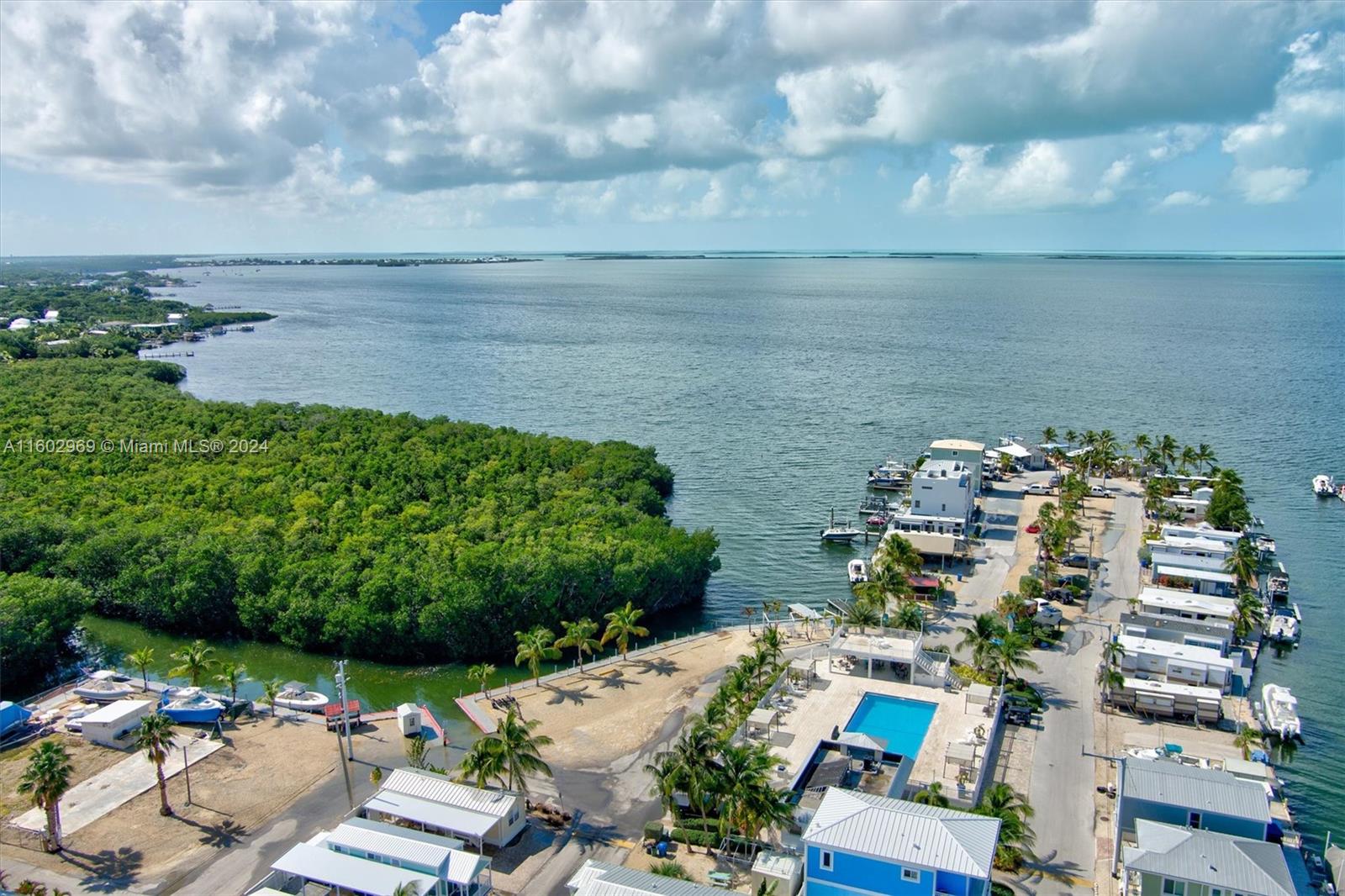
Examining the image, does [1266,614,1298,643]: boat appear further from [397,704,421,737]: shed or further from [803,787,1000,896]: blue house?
[397,704,421,737]: shed

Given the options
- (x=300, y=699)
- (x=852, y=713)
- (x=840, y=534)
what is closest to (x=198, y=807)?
(x=300, y=699)

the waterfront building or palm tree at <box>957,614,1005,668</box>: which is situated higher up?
the waterfront building

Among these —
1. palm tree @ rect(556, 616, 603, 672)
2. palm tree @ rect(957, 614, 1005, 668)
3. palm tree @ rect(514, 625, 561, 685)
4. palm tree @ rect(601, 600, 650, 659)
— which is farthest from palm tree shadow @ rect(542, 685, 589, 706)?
palm tree @ rect(957, 614, 1005, 668)

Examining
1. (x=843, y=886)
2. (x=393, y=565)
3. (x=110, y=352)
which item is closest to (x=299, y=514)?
(x=393, y=565)

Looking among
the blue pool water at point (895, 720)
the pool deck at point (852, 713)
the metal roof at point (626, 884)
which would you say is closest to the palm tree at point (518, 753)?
the metal roof at point (626, 884)

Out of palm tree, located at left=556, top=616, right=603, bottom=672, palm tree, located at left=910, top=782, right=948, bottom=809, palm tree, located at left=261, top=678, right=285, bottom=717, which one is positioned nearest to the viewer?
palm tree, located at left=910, top=782, right=948, bottom=809

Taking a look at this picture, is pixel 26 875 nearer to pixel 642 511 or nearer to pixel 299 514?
pixel 299 514

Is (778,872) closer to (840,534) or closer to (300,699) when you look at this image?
(300,699)
